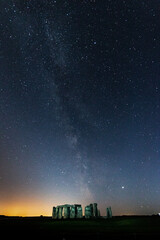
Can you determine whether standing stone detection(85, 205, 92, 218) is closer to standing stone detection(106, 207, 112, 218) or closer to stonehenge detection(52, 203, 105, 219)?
stonehenge detection(52, 203, 105, 219)

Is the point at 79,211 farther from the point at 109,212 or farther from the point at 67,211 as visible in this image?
the point at 109,212

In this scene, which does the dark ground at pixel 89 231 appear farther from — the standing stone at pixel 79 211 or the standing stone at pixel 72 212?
the standing stone at pixel 72 212

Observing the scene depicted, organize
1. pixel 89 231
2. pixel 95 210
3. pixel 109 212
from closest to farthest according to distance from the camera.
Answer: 1. pixel 89 231
2. pixel 109 212
3. pixel 95 210

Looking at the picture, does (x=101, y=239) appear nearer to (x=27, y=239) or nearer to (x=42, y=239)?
(x=42, y=239)

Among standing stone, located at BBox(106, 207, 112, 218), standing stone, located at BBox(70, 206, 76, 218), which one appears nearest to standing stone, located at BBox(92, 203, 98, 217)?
standing stone, located at BBox(106, 207, 112, 218)

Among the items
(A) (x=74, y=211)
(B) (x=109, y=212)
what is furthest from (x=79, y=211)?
(B) (x=109, y=212)

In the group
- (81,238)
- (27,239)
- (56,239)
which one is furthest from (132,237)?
(27,239)

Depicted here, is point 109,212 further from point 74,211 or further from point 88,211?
point 74,211

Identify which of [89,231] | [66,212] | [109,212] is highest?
[66,212]

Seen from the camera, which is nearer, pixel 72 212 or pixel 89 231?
pixel 89 231

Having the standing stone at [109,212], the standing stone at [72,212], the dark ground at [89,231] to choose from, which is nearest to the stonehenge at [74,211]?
the standing stone at [72,212]

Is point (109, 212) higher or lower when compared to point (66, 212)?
lower

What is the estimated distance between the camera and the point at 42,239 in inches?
945

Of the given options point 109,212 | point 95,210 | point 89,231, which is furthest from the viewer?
point 95,210
